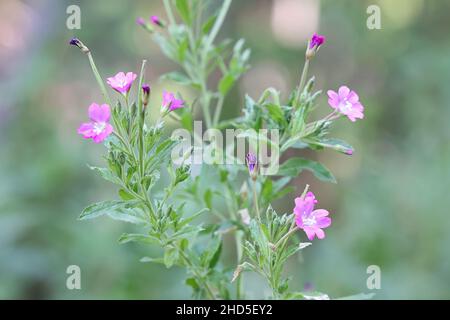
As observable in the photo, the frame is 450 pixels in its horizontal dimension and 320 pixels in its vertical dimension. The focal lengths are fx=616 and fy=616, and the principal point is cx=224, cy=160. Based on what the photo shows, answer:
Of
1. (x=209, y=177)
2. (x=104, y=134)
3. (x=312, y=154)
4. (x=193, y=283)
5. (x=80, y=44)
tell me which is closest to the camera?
(x=104, y=134)

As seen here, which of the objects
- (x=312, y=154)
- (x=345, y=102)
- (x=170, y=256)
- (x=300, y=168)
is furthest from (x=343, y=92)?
(x=312, y=154)

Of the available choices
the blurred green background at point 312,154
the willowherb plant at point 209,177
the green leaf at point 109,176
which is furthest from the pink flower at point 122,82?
the blurred green background at point 312,154

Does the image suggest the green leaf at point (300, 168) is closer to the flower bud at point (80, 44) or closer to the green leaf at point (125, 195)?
the green leaf at point (125, 195)

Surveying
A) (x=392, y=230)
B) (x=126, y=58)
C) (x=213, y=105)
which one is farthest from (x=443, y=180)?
(x=126, y=58)

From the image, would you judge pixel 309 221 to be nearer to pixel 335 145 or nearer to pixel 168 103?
pixel 335 145

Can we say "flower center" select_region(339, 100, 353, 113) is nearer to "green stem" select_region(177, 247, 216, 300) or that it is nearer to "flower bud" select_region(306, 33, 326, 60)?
"flower bud" select_region(306, 33, 326, 60)

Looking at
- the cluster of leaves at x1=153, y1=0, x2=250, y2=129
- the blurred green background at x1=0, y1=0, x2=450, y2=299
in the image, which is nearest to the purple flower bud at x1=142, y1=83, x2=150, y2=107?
the cluster of leaves at x1=153, y1=0, x2=250, y2=129
